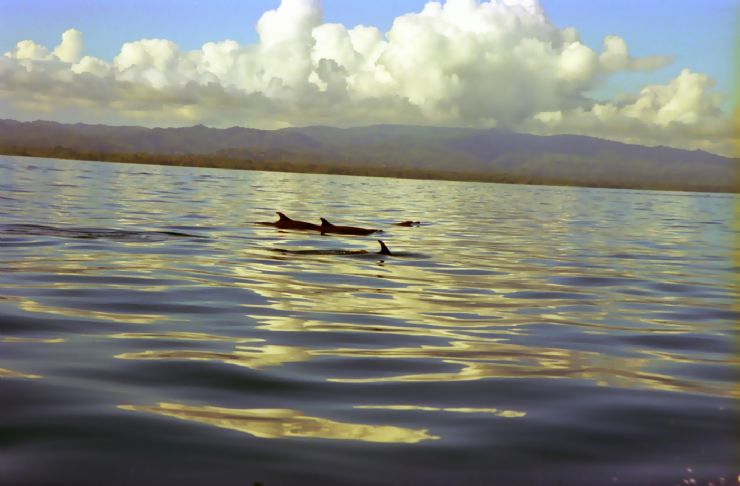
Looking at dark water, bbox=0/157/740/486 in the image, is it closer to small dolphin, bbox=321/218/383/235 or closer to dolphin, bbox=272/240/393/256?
dolphin, bbox=272/240/393/256

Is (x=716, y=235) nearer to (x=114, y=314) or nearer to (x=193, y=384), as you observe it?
(x=114, y=314)

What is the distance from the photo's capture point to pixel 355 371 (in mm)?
7395

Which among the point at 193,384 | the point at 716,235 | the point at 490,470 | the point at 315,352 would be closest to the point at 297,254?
the point at 315,352

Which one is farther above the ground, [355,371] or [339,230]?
[355,371]

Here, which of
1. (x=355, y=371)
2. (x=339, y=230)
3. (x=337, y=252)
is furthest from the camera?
(x=339, y=230)

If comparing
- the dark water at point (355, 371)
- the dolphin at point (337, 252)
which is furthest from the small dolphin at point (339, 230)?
the dark water at point (355, 371)

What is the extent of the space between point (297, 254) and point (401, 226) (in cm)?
1031

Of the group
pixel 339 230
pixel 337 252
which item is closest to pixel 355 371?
pixel 337 252

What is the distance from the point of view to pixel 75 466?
185 inches

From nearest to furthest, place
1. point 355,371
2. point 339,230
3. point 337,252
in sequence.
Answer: point 355,371 < point 337,252 < point 339,230

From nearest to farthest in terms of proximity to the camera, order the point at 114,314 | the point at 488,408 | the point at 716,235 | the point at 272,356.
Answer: the point at 488,408 → the point at 272,356 → the point at 114,314 → the point at 716,235

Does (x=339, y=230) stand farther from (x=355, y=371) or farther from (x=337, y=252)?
(x=355, y=371)

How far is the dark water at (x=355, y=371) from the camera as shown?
4953 millimetres

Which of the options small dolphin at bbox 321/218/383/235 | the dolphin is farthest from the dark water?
small dolphin at bbox 321/218/383/235
